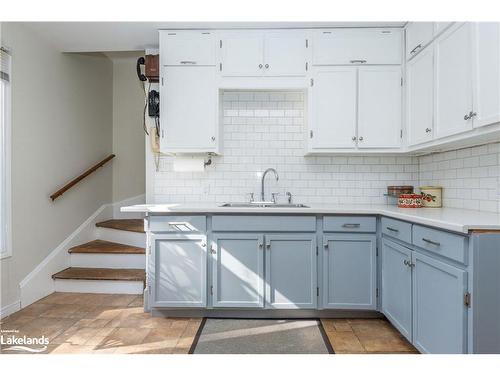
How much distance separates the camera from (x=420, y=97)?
257cm

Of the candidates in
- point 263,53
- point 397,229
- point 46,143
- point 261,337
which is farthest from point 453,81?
point 46,143

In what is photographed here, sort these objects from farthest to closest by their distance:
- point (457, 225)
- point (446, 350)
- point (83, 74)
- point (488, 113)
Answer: point (83, 74)
point (488, 113)
point (446, 350)
point (457, 225)

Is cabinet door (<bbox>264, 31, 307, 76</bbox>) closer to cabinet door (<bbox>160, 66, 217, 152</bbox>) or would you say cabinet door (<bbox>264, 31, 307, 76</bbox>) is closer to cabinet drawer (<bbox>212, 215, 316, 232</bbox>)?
cabinet door (<bbox>160, 66, 217, 152</bbox>)

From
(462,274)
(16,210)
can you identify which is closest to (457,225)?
(462,274)

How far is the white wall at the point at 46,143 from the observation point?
2781 millimetres

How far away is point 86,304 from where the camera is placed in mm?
2855

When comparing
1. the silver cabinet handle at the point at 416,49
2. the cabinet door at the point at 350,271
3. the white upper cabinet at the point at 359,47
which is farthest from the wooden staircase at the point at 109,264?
the silver cabinet handle at the point at 416,49

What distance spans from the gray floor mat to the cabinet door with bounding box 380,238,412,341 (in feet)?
1.69

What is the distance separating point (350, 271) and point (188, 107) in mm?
1949

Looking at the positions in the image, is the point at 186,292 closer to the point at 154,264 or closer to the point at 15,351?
the point at 154,264

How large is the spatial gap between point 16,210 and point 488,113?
3.55 meters

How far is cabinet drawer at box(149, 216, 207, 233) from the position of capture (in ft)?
8.39

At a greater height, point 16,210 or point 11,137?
point 11,137

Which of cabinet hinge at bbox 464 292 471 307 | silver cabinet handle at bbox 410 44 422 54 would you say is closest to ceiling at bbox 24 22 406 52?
silver cabinet handle at bbox 410 44 422 54
